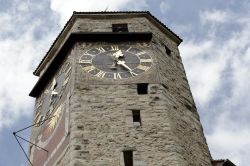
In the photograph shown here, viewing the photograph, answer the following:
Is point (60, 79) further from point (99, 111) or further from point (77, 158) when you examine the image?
point (77, 158)

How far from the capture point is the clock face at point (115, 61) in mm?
13248

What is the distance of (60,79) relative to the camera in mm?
14164

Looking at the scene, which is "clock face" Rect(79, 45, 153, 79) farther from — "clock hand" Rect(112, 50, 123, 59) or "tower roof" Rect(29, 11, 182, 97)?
"tower roof" Rect(29, 11, 182, 97)

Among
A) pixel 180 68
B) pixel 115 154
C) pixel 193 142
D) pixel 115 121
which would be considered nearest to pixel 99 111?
pixel 115 121

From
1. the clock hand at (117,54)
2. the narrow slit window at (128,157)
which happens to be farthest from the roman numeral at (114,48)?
the narrow slit window at (128,157)

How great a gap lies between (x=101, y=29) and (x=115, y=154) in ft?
17.1

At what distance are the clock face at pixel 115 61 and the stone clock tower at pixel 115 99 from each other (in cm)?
2

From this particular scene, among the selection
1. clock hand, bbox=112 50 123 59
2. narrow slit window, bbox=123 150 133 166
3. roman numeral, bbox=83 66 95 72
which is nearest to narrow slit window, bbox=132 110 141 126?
narrow slit window, bbox=123 150 133 166

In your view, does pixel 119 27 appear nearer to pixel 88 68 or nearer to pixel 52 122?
pixel 88 68

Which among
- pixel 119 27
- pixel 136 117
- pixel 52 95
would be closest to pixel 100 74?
pixel 52 95

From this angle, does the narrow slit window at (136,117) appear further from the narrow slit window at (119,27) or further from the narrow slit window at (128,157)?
the narrow slit window at (119,27)

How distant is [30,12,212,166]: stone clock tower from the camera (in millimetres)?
11141

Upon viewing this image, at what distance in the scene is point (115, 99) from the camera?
40.5 ft

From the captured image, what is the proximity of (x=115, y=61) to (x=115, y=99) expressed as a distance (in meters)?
1.61
